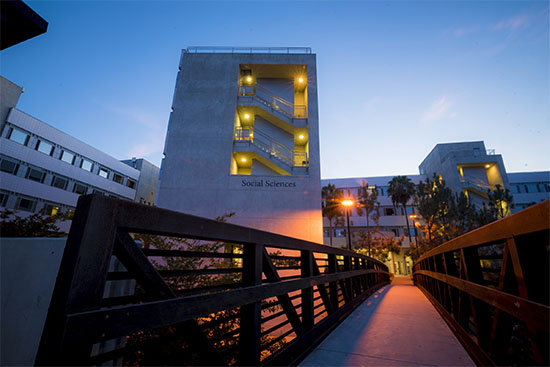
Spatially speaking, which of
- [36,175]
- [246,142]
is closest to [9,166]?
[36,175]

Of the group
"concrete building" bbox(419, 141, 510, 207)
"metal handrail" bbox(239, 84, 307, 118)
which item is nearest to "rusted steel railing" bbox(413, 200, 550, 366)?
"metal handrail" bbox(239, 84, 307, 118)

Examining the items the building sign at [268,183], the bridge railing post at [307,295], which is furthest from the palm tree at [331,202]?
the bridge railing post at [307,295]

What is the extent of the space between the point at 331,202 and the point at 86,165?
134 ft

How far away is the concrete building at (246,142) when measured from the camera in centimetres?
1666

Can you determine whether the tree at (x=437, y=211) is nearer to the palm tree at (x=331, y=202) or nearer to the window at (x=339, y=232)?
the palm tree at (x=331, y=202)

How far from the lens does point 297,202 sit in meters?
16.7

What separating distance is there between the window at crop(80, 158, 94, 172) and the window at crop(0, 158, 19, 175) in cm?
799

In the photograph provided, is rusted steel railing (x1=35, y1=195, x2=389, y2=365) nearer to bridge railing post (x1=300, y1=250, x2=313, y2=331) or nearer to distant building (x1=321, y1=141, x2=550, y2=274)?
bridge railing post (x1=300, y1=250, x2=313, y2=331)

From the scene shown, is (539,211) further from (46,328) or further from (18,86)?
(18,86)

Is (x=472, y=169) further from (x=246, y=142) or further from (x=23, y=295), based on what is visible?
(x=23, y=295)

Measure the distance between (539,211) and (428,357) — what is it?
2603 mm

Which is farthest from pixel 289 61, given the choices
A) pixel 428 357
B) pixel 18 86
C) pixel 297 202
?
pixel 18 86

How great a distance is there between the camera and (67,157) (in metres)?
33.4

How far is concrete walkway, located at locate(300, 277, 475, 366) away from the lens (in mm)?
3031
